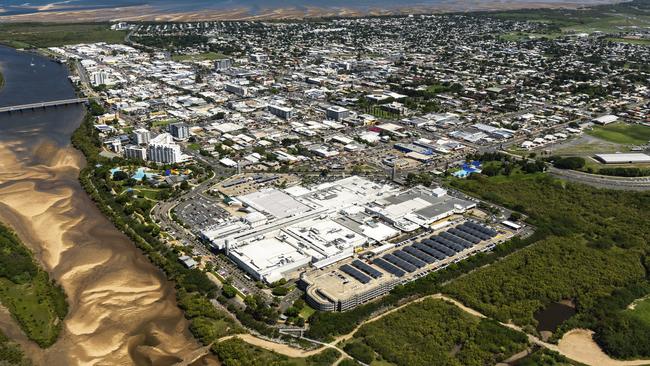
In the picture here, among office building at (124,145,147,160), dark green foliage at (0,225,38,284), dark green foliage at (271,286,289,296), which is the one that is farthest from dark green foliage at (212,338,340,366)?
office building at (124,145,147,160)

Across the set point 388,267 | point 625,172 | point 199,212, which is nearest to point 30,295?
point 199,212

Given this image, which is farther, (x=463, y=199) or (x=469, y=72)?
(x=469, y=72)

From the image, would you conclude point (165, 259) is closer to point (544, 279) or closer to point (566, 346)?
point (544, 279)

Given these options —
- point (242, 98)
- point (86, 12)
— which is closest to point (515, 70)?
A: point (242, 98)

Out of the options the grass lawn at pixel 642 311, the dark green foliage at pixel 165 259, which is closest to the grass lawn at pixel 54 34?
the dark green foliage at pixel 165 259

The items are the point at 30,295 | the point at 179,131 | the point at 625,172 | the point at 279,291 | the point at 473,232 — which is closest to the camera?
the point at 279,291

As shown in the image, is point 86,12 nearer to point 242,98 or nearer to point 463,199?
point 242,98
